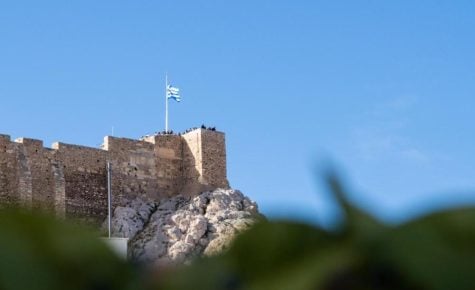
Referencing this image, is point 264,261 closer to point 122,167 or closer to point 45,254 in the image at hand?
point 45,254

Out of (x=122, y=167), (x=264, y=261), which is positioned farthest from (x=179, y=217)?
(x=264, y=261)

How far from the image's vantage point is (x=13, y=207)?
2.65 ft

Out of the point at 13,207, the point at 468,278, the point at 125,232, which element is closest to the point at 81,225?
the point at 13,207

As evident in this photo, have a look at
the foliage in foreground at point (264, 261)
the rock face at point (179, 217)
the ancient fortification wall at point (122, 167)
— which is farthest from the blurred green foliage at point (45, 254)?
the ancient fortification wall at point (122, 167)

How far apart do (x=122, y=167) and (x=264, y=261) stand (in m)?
27.7

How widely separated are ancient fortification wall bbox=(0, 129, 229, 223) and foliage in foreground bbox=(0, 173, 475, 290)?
25883mm

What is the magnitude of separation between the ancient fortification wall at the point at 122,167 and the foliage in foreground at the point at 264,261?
84.9 ft

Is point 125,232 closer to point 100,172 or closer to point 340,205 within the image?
point 100,172

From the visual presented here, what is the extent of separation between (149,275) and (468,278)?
9.5 inches

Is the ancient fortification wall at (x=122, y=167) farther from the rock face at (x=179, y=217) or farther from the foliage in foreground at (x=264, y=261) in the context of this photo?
the foliage in foreground at (x=264, y=261)

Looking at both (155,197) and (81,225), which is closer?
(81,225)

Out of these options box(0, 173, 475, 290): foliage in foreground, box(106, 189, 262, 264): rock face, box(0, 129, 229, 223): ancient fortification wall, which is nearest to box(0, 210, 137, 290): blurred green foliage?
box(0, 173, 475, 290): foliage in foreground

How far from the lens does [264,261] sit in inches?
32.6

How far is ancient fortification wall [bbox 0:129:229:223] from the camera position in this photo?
1051 inches
